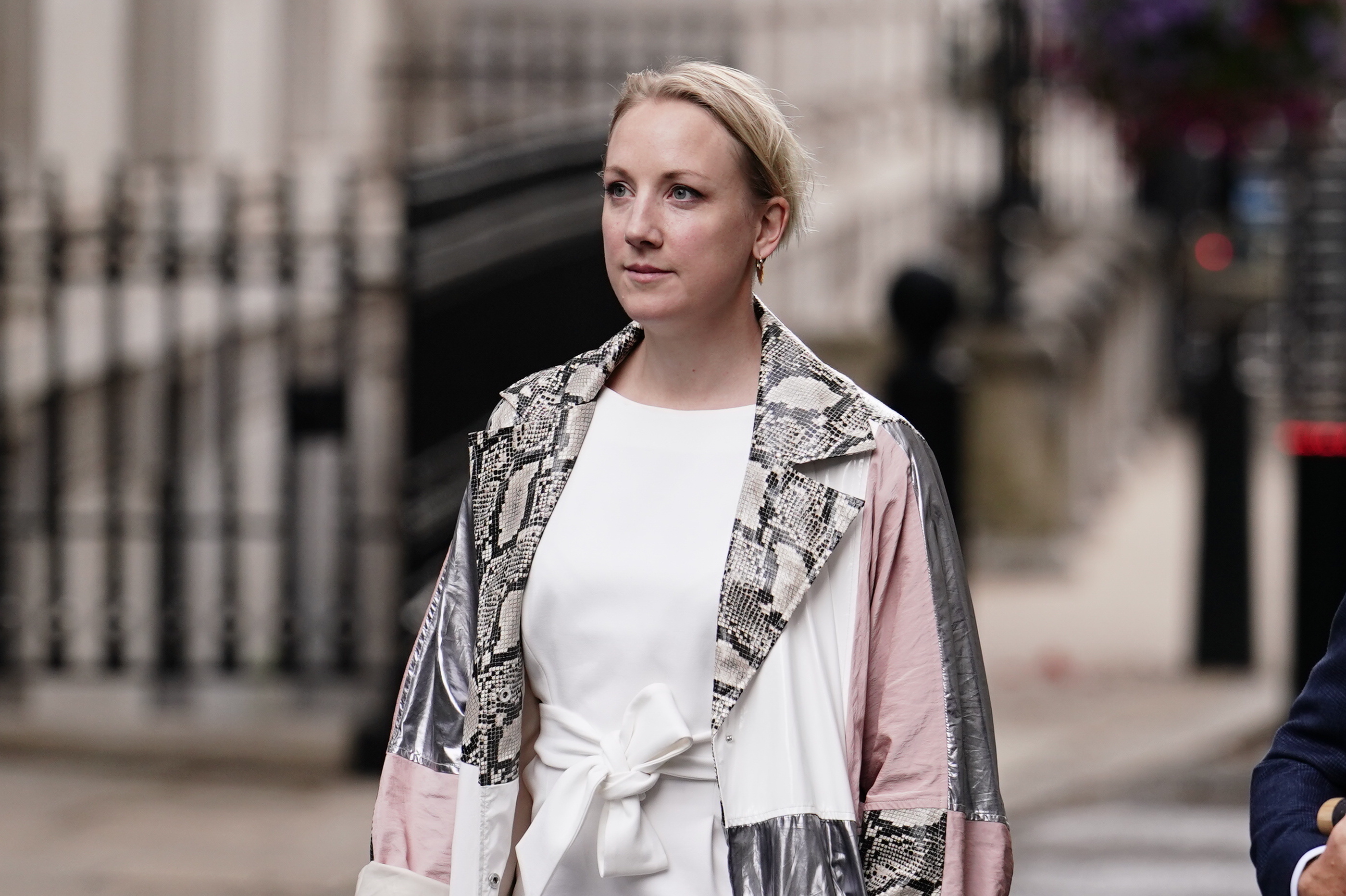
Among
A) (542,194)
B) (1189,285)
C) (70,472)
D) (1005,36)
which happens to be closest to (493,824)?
(542,194)

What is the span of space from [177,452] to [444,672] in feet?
18.1

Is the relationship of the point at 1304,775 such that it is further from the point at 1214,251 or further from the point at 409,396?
the point at 1214,251

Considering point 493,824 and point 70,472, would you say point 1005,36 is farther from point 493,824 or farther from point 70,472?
point 493,824

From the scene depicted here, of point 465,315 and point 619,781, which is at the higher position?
point 465,315

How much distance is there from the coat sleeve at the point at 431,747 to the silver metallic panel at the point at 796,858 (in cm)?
42

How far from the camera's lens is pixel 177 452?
316 inches

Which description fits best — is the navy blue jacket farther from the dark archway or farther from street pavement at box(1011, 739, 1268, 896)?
the dark archway

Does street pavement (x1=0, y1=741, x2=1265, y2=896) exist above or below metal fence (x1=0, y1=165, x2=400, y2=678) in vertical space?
below

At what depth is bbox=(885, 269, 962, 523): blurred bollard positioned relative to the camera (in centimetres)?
709


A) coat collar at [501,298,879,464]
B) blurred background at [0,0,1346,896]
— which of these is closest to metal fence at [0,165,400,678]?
blurred background at [0,0,1346,896]

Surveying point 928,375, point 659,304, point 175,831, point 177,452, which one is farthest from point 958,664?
point 177,452

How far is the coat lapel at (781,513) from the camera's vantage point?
2.52 metres

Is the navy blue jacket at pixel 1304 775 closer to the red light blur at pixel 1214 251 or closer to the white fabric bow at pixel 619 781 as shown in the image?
the white fabric bow at pixel 619 781

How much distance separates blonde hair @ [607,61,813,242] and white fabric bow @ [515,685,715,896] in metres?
0.68
